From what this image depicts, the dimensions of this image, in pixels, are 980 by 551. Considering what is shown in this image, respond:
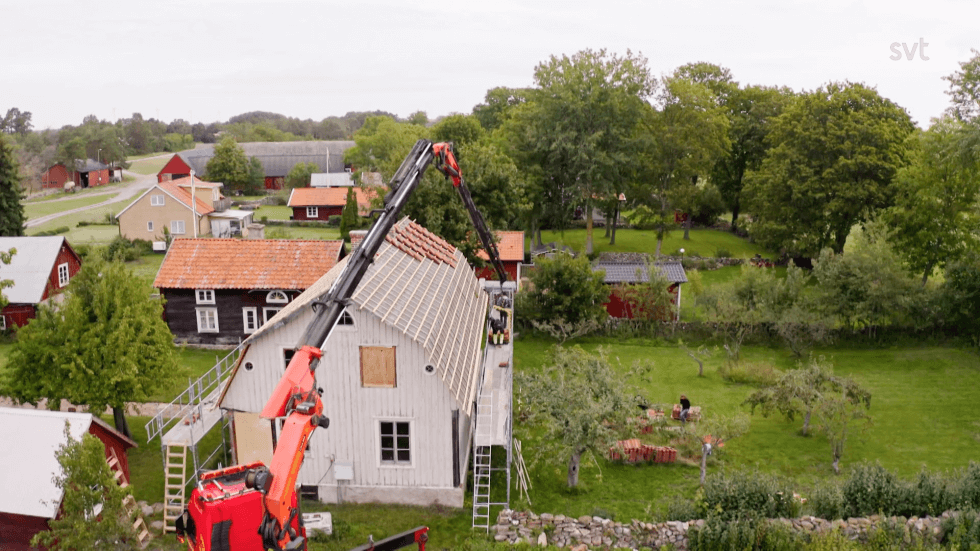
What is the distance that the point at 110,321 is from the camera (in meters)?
23.2

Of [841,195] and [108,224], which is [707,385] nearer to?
[841,195]

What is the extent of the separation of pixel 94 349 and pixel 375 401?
909cm

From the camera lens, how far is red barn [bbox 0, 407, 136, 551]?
17.6 meters

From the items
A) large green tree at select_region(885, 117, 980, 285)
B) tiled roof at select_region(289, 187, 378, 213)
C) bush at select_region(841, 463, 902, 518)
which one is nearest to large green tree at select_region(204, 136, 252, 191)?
tiled roof at select_region(289, 187, 378, 213)

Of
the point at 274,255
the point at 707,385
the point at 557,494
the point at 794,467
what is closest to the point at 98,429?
the point at 557,494

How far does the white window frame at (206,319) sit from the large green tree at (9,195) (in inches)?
963

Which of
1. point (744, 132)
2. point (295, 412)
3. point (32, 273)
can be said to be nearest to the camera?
point (295, 412)

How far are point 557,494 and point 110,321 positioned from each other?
48.1ft

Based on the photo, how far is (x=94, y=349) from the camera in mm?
22672

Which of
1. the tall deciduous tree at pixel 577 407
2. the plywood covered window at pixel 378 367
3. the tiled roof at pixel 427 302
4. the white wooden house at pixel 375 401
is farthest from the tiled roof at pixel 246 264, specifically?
the tall deciduous tree at pixel 577 407

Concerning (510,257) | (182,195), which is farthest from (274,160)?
(510,257)

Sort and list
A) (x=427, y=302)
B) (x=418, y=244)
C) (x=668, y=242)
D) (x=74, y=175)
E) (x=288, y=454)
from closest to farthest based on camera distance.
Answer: (x=288, y=454), (x=427, y=302), (x=418, y=244), (x=668, y=242), (x=74, y=175)

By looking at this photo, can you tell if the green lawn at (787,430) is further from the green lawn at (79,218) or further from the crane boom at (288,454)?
the green lawn at (79,218)

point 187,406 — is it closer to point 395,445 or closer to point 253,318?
point 395,445
